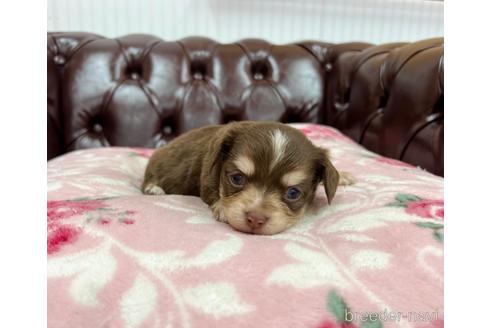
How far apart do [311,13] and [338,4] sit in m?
0.29

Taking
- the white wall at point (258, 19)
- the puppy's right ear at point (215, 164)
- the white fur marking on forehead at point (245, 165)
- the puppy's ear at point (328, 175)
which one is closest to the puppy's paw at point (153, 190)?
the puppy's right ear at point (215, 164)

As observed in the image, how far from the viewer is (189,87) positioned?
133 inches

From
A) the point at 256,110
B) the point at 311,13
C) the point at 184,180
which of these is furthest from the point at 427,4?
the point at 184,180

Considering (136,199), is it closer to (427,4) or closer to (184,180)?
(184,180)

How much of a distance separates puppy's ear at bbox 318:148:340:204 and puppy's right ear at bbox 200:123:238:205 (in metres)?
0.41

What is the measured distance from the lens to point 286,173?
169 cm

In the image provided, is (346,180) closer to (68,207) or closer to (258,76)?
(68,207)

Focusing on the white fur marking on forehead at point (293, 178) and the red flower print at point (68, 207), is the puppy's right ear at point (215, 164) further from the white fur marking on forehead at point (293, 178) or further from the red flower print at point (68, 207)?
the red flower print at point (68, 207)

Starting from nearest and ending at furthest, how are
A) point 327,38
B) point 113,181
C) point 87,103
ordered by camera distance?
1. point 113,181
2. point 87,103
3. point 327,38

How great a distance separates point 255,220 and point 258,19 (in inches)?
119

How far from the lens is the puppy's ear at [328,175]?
1.65 m

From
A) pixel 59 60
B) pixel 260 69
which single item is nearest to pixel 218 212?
pixel 260 69

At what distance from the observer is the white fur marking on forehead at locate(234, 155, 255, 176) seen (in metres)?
1.70

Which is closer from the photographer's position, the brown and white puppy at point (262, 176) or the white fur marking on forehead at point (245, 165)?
the brown and white puppy at point (262, 176)
